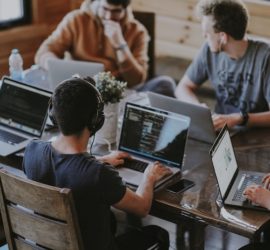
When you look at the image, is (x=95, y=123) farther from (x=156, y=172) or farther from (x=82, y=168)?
(x=156, y=172)

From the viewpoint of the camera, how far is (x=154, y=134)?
8.38 feet

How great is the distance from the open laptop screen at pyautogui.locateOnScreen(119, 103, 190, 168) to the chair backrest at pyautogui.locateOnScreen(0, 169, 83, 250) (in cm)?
62

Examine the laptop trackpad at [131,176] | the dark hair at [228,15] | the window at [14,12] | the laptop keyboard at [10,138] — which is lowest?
the laptop trackpad at [131,176]

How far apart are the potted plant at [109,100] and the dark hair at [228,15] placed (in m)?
0.63

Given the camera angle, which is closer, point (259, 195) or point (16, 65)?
point (259, 195)

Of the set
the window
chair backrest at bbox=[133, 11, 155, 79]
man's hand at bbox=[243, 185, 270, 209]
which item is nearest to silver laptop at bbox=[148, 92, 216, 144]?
man's hand at bbox=[243, 185, 270, 209]

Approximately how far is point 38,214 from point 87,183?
0.76 feet

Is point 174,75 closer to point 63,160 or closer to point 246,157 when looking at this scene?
point 246,157

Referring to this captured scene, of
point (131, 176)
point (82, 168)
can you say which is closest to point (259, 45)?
point (131, 176)

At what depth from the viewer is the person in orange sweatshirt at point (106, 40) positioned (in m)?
3.69

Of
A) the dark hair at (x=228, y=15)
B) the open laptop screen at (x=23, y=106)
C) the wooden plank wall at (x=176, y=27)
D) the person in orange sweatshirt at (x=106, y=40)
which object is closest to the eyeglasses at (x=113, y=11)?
the person in orange sweatshirt at (x=106, y=40)

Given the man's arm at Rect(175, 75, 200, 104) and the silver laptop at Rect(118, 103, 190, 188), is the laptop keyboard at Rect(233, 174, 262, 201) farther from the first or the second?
the man's arm at Rect(175, 75, 200, 104)

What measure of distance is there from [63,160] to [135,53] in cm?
188

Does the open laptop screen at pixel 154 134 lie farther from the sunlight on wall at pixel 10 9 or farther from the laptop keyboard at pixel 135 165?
the sunlight on wall at pixel 10 9
